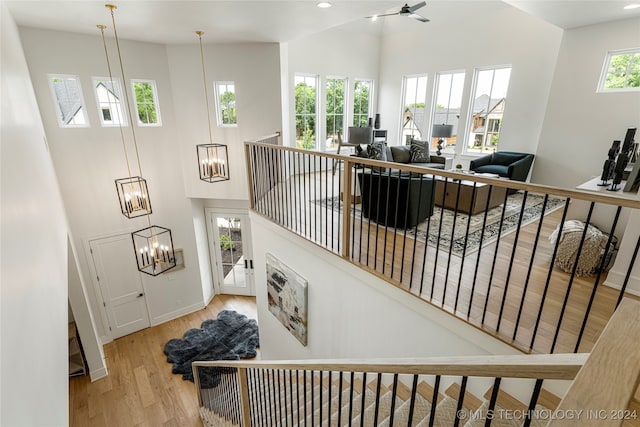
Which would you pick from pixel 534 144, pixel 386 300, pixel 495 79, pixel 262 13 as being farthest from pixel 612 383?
pixel 495 79

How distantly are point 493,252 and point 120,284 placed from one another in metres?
6.96

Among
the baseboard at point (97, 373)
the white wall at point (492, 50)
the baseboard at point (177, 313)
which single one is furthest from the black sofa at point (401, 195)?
the baseboard at point (97, 373)

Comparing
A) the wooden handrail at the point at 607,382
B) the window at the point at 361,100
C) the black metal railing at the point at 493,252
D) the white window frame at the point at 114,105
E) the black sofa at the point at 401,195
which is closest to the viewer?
the wooden handrail at the point at 607,382

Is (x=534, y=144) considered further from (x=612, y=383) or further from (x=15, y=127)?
(x=15, y=127)

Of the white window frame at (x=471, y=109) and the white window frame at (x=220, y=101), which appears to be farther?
the white window frame at (x=471, y=109)

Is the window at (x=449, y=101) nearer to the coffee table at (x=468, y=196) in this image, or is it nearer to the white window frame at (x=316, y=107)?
the coffee table at (x=468, y=196)

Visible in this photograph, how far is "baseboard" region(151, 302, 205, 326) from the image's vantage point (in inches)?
A: 285

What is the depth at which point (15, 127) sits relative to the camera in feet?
7.93

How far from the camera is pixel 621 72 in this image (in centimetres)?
500

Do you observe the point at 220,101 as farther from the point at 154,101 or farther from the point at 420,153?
the point at 420,153

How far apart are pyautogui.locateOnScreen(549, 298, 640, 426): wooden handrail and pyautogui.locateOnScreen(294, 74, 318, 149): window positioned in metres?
7.36

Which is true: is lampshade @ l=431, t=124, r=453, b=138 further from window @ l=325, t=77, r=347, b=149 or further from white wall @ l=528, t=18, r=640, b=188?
window @ l=325, t=77, r=347, b=149

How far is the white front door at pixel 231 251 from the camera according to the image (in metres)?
7.76

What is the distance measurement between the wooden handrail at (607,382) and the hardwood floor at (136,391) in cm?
582
